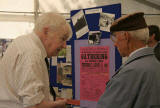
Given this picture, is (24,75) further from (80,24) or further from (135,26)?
(80,24)

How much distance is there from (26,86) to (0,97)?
25cm

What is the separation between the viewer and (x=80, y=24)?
65.9 inches

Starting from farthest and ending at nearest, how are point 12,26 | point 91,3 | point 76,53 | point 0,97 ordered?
1. point 91,3
2. point 12,26
3. point 76,53
4. point 0,97

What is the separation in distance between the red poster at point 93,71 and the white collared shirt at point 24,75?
20.1 inches

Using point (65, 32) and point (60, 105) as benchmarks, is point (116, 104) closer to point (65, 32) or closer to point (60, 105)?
point (60, 105)

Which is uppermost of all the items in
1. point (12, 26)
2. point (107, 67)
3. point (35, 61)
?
point (12, 26)

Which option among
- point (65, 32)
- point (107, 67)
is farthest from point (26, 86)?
point (107, 67)

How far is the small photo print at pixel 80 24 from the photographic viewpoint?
5.40ft

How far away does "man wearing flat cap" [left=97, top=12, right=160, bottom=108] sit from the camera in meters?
0.90

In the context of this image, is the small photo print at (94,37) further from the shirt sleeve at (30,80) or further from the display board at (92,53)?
the shirt sleeve at (30,80)

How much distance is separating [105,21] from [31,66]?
0.75 m

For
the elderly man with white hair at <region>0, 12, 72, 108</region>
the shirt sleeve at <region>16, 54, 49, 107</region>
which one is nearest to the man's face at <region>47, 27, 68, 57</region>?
the elderly man with white hair at <region>0, 12, 72, 108</region>

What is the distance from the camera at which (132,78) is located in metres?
0.93

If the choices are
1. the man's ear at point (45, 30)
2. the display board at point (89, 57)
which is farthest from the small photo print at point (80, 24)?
the man's ear at point (45, 30)
